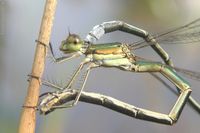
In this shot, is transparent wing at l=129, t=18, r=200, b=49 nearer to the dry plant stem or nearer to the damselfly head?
the damselfly head

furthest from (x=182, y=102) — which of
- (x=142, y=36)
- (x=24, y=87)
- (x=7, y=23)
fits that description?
(x=7, y=23)

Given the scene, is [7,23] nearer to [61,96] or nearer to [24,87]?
[24,87]

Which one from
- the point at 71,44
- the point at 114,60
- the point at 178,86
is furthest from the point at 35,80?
the point at 178,86

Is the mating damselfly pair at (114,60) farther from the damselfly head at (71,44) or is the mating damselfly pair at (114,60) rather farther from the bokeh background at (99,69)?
the bokeh background at (99,69)

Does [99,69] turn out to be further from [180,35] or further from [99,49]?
[99,49]

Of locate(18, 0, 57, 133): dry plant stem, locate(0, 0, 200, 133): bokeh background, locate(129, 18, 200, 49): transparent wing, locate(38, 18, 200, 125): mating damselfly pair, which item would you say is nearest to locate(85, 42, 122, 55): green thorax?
locate(38, 18, 200, 125): mating damselfly pair

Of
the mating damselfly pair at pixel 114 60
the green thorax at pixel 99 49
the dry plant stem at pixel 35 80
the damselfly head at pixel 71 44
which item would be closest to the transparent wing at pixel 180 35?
the mating damselfly pair at pixel 114 60
